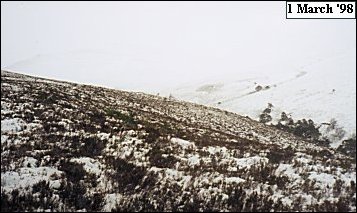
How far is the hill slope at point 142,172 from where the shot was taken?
705 centimetres

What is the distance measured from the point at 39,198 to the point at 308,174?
7537 mm

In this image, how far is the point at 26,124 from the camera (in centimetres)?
1126

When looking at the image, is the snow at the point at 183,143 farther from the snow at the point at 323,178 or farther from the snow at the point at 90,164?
the snow at the point at 323,178

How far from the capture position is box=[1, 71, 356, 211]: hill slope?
7047 mm

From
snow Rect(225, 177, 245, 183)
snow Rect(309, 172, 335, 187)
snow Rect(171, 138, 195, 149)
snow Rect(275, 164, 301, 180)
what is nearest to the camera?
snow Rect(225, 177, 245, 183)

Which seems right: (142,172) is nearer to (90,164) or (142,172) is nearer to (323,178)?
(90,164)

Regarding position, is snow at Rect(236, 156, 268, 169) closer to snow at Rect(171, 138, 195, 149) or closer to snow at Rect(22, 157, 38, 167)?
snow at Rect(171, 138, 195, 149)

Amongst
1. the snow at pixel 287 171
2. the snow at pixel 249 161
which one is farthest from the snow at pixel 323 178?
the snow at pixel 249 161

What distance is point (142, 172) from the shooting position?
8.69 m

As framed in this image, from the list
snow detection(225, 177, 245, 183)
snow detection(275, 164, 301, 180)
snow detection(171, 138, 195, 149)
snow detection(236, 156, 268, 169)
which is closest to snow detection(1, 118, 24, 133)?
snow detection(171, 138, 195, 149)

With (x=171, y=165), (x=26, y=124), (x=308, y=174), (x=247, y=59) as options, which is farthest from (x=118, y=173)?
(x=247, y=59)

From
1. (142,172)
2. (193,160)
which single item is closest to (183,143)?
(193,160)

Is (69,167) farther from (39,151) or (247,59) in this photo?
(247,59)

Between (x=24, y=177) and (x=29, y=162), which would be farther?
(x=29, y=162)
